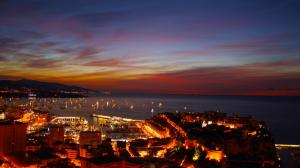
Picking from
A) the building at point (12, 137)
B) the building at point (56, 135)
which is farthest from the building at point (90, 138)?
the building at point (12, 137)

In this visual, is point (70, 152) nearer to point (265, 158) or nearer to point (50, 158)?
point (50, 158)

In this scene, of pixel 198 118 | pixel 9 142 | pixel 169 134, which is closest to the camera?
pixel 9 142

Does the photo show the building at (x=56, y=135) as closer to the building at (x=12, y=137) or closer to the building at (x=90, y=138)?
the building at (x=90, y=138)

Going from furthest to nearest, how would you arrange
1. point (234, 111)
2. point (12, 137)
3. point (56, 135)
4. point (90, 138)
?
1. point (234, 111)
2. point (56, 135)
3. point (90, 138)
4. point (12, 137)

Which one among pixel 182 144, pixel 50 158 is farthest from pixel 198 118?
pixel 50 158

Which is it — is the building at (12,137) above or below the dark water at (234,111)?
above

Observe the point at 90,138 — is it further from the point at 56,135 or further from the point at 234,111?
the point at 234,111

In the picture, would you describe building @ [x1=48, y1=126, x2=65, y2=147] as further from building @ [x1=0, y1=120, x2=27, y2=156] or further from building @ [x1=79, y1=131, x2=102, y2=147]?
building @ [x1=0, y1=120, x2=27, y2=156]

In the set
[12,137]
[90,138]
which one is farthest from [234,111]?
[12,137]
